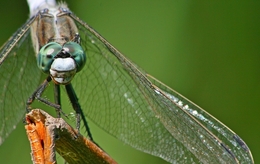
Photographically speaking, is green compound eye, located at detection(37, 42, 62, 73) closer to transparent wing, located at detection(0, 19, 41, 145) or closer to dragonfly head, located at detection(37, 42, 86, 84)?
dragonfly head, located at detection(37, 42, 86, 84)

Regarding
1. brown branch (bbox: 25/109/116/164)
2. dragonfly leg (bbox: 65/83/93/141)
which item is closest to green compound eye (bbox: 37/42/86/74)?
dragonfly leg (bbox: 65/83/93/141)

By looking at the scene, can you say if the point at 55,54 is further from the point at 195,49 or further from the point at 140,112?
the point at 195,49

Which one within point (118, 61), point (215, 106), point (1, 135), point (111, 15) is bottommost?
point (1, 135)

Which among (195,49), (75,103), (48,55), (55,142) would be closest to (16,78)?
(75,103)

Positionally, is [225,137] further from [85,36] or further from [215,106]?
[85,36]

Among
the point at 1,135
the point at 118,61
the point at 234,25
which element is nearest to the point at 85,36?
the point at 118,61

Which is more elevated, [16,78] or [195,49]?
[195,49]
